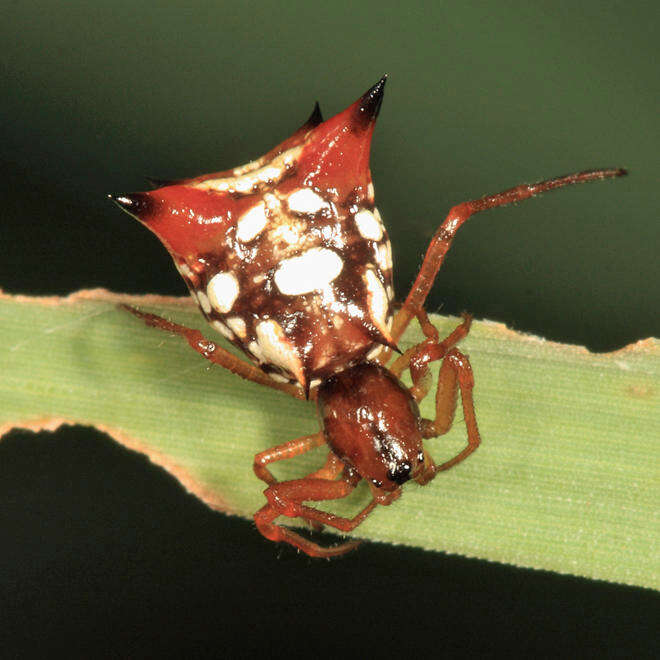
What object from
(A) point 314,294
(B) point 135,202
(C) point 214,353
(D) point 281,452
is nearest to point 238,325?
(C) point 214,353

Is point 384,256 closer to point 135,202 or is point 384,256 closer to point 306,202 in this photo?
point 306,202

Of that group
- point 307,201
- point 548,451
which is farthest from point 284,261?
point 548,451

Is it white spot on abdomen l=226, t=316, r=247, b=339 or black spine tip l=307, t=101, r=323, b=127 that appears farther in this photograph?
black spine tip l=307, t=101, r=323, b=127

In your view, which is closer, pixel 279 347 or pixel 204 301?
pixel 279 347

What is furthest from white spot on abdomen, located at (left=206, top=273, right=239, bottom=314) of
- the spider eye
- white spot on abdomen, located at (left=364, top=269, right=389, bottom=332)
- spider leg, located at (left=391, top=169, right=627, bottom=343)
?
the spider eye

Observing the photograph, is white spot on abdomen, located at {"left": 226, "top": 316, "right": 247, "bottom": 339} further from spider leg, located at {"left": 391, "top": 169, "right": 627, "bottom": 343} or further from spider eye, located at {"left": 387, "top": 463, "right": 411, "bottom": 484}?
spider eye, located at {"left": 387, "top": 463, "right": 411, "bottom": 484}

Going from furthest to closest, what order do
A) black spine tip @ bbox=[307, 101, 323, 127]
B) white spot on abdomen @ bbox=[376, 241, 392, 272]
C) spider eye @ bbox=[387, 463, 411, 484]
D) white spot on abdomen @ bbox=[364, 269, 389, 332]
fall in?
black spine tip @ bbox=[307, 101, 323, 127] < white spot on abdomen @ bbox=[376, 241, 392, 272] < white spot on abdomen @ bbox=[364, 269, 389, 332] < spider eye @ bbox=[387, 463, 411, 484]

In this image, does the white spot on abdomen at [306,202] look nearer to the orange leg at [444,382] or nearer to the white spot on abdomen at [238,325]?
the white spot on abdomen at [238,325]
